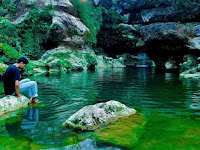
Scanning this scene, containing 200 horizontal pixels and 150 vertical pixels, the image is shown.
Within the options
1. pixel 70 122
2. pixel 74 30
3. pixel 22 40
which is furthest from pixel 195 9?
pixel 70 122

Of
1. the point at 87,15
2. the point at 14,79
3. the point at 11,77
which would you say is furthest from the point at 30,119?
Answer: the point at 87,15

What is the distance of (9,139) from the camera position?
130 inches

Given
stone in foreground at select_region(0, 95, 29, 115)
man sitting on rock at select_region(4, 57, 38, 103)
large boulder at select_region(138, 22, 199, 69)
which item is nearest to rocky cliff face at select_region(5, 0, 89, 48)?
large boulder at select_region(138, 22, 199, 69)

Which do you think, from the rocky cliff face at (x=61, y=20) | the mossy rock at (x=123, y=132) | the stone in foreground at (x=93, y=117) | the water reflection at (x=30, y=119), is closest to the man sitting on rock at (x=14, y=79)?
the water reflection at (x=30, y=119)

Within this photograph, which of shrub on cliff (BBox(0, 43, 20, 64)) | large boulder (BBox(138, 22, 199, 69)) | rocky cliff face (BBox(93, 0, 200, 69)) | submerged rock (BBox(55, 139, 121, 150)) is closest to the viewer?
submerged rock (BBox(55, 139, 121, 150))

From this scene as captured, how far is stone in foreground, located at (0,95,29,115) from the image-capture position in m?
5.16

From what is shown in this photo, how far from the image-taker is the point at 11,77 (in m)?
5.60

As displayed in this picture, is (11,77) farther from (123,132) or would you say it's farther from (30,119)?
(123,132)

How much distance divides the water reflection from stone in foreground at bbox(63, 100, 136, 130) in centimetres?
71

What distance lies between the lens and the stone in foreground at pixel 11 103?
5.16 m

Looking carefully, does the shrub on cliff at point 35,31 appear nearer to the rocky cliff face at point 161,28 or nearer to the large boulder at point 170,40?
the rocky cliff face at point 161,28

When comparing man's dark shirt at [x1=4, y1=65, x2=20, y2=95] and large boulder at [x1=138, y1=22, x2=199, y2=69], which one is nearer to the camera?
man's dark shirt at [x1=4, y1=65, x2=20, y2=95]

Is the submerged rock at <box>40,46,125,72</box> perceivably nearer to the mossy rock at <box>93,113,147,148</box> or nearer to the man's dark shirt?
the man's dark shirt

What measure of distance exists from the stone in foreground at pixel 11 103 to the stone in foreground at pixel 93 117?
2.02 m
